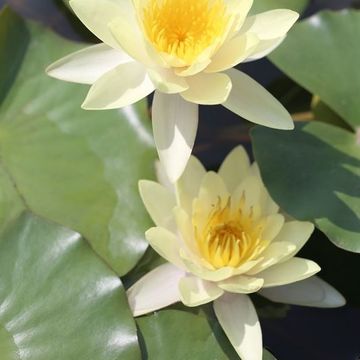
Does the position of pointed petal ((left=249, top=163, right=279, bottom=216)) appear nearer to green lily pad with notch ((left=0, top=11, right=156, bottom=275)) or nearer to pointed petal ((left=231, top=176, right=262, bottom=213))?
pointed petal ((left=231, top=176, right=262, bottom=213))

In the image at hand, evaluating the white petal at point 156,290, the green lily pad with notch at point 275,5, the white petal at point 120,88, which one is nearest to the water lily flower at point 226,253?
the white petal at point 156,290

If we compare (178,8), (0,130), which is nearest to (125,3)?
(178,8)

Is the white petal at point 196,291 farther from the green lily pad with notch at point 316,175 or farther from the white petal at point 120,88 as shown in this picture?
the white petal at point 120,88

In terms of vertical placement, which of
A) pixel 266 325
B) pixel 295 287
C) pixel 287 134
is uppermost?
pixel 287 134

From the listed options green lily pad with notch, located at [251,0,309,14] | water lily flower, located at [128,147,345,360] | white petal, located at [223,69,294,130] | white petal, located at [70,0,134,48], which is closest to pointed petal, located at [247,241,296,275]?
water lily flower, located at [128,147,345,360]

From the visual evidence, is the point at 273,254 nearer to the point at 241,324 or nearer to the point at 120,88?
the point at 241,324

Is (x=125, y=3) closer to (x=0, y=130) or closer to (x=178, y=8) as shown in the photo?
(x=178, y=8)
